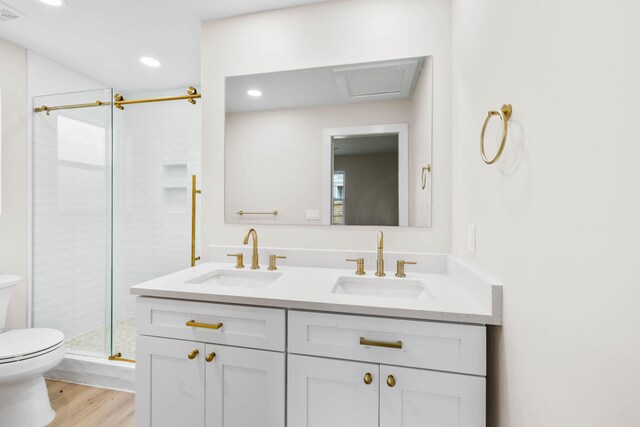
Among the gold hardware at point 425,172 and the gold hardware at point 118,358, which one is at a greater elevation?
the gold hardware at point 425,172

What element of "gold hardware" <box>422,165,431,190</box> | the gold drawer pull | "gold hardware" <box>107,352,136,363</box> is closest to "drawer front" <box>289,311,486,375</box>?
the gold drawer pull

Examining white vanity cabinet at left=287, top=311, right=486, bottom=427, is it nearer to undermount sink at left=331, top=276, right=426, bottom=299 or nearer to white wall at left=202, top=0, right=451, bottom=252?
undermount sink at left=331, top=276, right=426, bottom=299

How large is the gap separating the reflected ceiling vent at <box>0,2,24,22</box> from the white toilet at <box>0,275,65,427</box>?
75.2 inches

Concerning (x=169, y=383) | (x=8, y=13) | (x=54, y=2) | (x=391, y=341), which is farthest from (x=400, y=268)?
(x=8, y=13)

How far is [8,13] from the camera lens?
174cm

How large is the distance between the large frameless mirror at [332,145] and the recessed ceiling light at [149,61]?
3.30ft

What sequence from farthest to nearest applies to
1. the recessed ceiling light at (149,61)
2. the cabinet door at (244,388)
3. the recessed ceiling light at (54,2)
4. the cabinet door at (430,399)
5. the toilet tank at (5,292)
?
the recessed ceiling light at (149,61) < the toilet tank at (5,292) < the recessed ceiling light at (54,2) < the cabinet door at (244,388) < the cabinet door at (430,399)

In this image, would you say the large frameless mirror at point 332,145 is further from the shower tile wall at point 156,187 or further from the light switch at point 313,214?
the shower tile wall at point 156,187

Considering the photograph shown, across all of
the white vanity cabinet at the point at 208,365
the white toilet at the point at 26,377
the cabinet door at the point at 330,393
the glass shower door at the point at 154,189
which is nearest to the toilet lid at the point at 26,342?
the white toilet at the point at 26,377

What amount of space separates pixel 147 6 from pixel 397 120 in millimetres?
1608

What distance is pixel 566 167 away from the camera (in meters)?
0.64

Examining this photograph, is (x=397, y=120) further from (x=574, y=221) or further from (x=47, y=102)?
(x=47, y=102)

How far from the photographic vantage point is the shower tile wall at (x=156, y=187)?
239cm

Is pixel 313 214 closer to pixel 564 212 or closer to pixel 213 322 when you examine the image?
pixel 213 322
